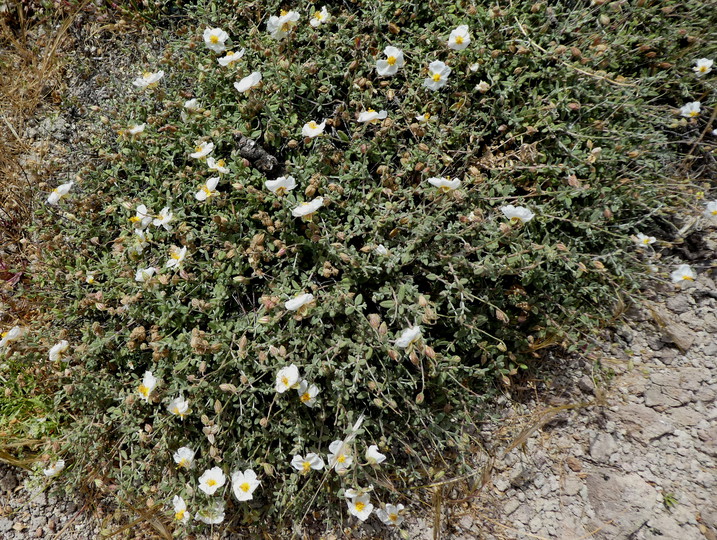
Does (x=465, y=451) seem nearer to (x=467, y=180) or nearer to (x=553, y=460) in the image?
(x=553, y=460)

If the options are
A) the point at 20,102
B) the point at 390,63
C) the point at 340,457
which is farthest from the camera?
the point at 20,102

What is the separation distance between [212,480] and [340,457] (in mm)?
744

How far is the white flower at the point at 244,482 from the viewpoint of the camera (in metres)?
2.57

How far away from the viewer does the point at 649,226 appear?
10.1ft

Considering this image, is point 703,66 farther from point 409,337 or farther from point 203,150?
point 203,150

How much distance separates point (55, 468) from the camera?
2.94 m

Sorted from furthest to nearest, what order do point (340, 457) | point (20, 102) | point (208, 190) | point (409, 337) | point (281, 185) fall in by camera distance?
1. point (20, 102)
2. point (208, 190)
3. point (281, 185)
4. point (340, 457)
5. point (409, 337)

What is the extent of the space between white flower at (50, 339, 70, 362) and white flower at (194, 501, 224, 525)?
1.30 meters

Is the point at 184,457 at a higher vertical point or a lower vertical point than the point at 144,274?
lower

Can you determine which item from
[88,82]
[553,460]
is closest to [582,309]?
[553,460]

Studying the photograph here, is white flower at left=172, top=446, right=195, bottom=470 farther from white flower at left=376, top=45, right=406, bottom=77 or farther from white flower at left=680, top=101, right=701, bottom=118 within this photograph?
white flower at left=680, top=101, right=701, bottom=118

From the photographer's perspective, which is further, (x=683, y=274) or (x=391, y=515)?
(x=683, y=274)

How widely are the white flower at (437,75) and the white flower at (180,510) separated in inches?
112

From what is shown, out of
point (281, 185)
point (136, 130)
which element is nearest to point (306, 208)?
point (281, 185)
